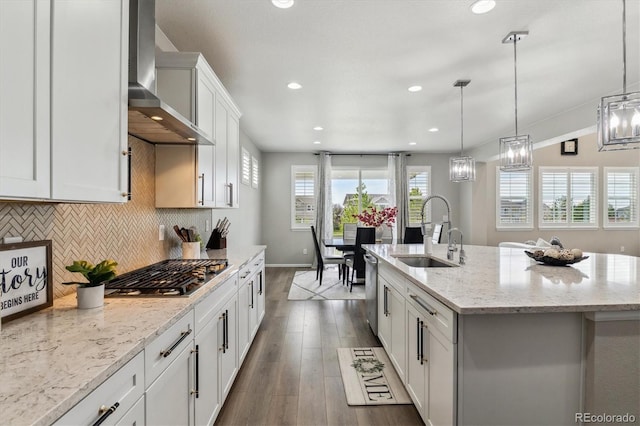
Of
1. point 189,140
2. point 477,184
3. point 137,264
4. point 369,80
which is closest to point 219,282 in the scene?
point 137,264

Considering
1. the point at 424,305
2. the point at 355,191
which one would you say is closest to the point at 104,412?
the point at 424,305

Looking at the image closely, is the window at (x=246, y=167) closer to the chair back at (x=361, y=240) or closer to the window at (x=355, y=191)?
the chair back at (x=361, y=240)

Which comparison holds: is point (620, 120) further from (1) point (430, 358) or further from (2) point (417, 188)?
(2) point (417, 188)

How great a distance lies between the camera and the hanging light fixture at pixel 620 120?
1.89 metres

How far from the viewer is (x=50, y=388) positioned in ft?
2.49

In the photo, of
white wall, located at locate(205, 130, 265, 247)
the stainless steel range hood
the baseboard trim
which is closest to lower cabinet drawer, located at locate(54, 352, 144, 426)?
the stainless steel range hood

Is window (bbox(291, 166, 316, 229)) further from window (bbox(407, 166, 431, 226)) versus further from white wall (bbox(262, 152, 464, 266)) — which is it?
window (bbox(407, 166, 431, 226))

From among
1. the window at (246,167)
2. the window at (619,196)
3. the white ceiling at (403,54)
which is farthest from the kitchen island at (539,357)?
the window at (619,196)

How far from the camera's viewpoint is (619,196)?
7305mm

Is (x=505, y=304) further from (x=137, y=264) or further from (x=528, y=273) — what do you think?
(x=137, y=264)

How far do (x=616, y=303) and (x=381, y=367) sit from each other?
1790 mm

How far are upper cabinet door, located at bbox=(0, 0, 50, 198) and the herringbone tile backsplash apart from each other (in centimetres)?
45

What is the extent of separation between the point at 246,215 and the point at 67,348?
4.91 metres

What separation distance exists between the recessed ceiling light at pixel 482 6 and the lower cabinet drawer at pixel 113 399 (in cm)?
273
